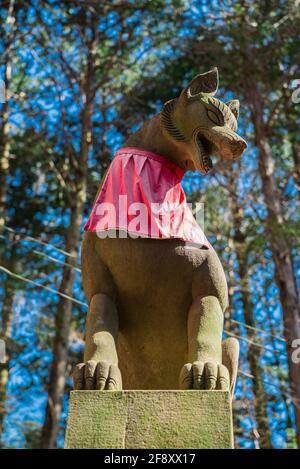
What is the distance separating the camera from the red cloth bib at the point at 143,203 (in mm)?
3459

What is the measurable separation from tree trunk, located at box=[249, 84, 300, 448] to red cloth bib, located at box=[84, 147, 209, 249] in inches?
219

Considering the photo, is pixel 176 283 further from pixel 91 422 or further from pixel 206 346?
pixel 91 422

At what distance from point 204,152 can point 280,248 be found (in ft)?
21.7

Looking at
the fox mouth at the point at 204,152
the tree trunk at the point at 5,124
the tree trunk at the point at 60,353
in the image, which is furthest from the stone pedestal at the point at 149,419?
the tree trunk at the point at 5,124

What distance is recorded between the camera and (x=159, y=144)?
3.78m

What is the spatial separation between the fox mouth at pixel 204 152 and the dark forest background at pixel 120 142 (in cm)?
683

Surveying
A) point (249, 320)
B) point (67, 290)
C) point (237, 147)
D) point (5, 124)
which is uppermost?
point (5, 124)

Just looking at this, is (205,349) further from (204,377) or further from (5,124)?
(5,124)

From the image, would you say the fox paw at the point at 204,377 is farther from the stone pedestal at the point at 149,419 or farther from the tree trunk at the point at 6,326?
the tree trunk at the point at 6,326

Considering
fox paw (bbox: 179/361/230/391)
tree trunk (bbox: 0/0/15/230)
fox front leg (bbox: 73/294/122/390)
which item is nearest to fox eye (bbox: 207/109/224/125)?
fox front leg (bbox: 73/294/122/390)

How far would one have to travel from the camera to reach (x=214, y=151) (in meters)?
3.56

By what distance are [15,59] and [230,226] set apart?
17.2 ft

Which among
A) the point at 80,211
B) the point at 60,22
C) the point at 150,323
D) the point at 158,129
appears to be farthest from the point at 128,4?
the point at 150,323

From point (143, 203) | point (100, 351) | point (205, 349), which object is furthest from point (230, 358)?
point (143, 203)
